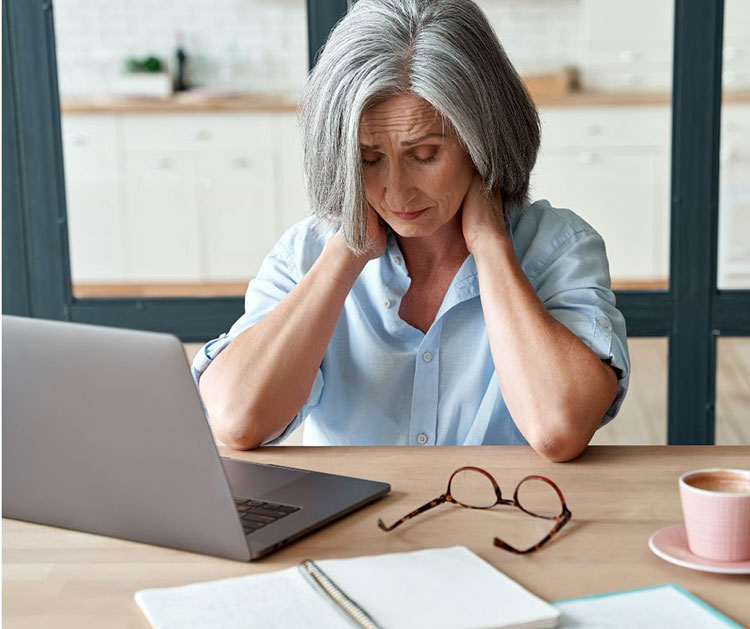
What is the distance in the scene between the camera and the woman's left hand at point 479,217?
1.53 metres

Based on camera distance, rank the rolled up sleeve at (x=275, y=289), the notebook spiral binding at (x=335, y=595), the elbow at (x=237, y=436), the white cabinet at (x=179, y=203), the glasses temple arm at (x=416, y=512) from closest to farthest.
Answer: the notebook spiral binding at (x=335, y=595) → the glasses temple arm at (x=416, y=512) → the elbow at (x=237, y=436) → the rolled up sleeve at (x=275, y=289) → the white cabinet at (x=179, y=203)

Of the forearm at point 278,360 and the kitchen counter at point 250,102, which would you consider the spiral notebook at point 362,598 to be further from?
the kitchen counter at point 250,102

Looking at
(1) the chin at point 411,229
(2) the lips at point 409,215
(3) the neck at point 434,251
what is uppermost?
(2) the lips at point 409,215

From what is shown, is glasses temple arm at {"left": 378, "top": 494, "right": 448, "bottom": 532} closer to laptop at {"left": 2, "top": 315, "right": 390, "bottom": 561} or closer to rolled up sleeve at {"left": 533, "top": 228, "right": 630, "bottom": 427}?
laptop at {"left": 2, "top": 315, "right": 390, "bottom": 561}

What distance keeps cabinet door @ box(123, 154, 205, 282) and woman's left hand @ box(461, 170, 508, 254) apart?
1.32 meters

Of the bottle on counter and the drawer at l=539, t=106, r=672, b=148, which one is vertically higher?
the bottle on counter

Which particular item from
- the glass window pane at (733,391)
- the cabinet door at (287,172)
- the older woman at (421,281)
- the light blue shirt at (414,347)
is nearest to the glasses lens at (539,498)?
the older woman at (421,281)

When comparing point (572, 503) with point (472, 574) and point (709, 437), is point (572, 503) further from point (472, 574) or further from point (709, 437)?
point (709, 437)

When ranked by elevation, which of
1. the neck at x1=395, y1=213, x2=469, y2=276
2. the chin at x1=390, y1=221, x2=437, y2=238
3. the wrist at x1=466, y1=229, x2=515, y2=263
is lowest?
the neck at x1=395, y1=213, x2=469, y2=276

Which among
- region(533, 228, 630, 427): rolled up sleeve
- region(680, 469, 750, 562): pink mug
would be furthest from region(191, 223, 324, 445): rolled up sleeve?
region(680, 469, 750, 562): pink mug

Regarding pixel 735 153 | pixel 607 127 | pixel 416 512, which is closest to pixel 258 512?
pixel 416 512

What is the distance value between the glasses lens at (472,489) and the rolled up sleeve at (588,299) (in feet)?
0.84

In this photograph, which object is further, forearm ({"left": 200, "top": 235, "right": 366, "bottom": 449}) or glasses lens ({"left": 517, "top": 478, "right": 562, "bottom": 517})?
forearm ({"left": 200, "top": 235, "right": 366, "bottom": 449})

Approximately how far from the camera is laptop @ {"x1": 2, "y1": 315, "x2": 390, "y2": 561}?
3.06 feet
